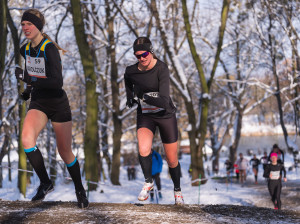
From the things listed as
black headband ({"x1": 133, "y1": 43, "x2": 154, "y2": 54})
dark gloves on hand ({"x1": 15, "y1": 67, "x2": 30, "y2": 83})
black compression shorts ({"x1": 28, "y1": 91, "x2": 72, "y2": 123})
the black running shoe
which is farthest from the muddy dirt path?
black headband ({"x1": 133, "y1": 43, "x2": 154, "y2": 54})

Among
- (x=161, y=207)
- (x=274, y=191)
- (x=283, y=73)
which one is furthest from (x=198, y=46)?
(x=161, y=207)

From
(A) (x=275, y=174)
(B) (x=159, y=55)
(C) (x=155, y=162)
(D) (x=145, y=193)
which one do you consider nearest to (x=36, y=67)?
(D) (x=145, y=193)

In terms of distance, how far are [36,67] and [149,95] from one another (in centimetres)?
121

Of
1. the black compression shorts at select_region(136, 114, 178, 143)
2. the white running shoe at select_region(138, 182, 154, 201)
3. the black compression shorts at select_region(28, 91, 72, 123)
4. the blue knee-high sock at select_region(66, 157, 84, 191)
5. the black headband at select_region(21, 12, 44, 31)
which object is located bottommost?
the white running shoe at select_region(138, 182, 154, 201)

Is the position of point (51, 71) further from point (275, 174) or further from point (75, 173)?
point (275, 174)

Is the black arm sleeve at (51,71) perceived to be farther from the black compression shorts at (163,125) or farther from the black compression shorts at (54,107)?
the black compression shorts at (163,125)

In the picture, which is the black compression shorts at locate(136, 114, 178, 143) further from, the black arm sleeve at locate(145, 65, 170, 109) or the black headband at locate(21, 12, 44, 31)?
the black headband at locate(21, 12, 44, 31)

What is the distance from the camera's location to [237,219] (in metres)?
4.02

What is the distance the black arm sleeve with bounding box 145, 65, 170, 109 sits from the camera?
13.8 ft

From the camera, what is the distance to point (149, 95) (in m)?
4.23

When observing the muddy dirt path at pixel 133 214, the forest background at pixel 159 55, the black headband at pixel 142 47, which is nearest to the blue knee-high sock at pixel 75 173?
the muddy dirt path at pixel 133 214

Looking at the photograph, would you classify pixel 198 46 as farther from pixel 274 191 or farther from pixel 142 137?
pixel 142 137

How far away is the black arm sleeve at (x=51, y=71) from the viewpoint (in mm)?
3930

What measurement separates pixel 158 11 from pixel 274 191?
7.57m
